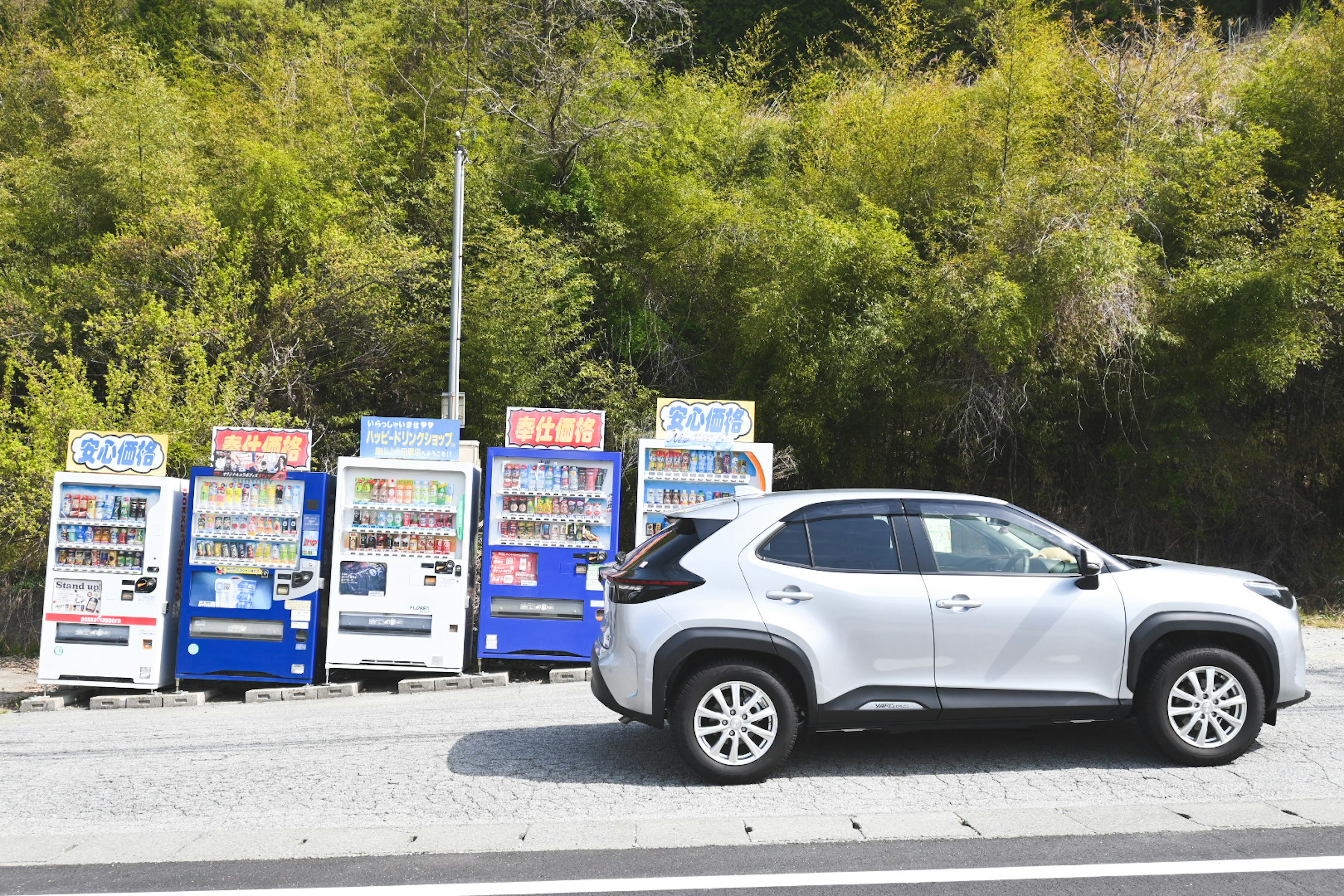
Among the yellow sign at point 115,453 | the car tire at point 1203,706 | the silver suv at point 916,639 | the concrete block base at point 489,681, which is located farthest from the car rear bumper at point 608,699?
the yellow sign at point 115,453

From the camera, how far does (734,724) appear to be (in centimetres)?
506

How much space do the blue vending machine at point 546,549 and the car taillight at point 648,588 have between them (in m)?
3.80

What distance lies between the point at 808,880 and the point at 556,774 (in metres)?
1.97

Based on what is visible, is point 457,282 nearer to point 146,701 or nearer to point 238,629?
point 238,629

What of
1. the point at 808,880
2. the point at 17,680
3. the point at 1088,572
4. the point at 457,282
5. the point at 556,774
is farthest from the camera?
the point at 457,282

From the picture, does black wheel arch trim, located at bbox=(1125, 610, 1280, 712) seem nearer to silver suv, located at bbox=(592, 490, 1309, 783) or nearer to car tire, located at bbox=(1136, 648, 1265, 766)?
silver suv, located at bbox=(592, 490, 1309, 783)

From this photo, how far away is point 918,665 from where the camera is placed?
5.10 m

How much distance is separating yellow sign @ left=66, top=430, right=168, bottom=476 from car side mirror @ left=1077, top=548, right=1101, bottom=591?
8.13 metres

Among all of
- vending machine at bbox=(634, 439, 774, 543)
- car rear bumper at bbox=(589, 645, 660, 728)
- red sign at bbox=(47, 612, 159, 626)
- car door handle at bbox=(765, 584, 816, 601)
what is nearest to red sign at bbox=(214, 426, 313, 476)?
red sign at bbox=(47, 612, 159, 626)

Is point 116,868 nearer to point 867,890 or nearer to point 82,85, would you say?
point 867,890

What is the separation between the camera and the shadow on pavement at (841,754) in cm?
531

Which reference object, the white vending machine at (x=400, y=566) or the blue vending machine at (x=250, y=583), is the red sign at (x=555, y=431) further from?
the blue vending machine at (x=250, y=583)

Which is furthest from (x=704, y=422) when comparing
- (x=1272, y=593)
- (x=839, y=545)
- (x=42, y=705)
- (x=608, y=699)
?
(x=42, y=705)

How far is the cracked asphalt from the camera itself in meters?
4.78
